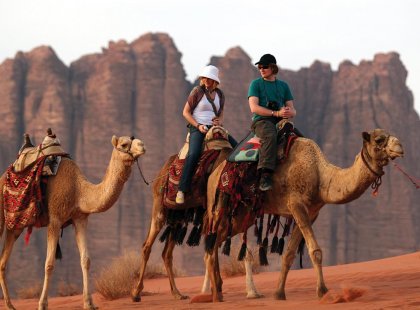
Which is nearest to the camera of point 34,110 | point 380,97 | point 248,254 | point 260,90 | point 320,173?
point 320,173

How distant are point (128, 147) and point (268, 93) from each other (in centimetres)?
203

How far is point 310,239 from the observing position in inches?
445

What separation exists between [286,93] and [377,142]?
206cm

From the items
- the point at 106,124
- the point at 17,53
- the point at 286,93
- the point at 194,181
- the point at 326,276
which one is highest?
the point at 17,53

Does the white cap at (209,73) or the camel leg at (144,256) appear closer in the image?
the white cap at (209,73)

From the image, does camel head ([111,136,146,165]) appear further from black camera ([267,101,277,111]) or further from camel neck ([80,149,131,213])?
black camera ([267,101,277,111])

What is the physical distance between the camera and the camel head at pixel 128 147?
1218 centimetres

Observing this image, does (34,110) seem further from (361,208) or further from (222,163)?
(222,163)

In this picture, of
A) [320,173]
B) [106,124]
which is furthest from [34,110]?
[320,173]

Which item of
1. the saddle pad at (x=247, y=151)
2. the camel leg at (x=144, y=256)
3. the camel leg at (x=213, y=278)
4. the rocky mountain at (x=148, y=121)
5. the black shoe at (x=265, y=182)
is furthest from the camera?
the rocky mountain at (x=148, y=121)

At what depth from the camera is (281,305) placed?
11.3 metres

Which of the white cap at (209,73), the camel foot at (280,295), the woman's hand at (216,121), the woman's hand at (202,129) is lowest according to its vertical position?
the camel foot at (280,295)

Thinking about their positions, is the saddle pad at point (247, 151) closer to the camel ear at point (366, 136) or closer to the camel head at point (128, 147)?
the camel head at point (128, 147)

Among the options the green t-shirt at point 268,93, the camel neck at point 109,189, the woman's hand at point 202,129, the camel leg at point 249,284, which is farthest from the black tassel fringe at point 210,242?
the green t-shirt at point 268,93
